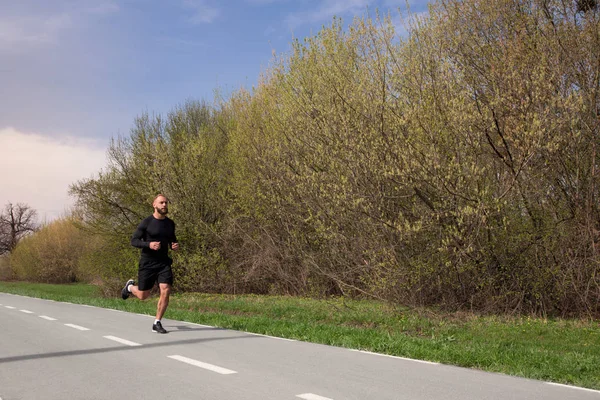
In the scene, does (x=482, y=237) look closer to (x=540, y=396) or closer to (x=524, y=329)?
(x=524, y=329)

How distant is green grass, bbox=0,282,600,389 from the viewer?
276 inches

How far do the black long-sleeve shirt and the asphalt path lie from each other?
129 cm

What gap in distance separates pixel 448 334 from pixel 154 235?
4999 mm

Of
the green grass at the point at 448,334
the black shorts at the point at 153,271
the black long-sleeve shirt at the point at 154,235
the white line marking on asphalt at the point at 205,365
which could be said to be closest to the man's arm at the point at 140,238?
the black long-sleeve shirt at the point at 154,235

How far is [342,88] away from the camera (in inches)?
572

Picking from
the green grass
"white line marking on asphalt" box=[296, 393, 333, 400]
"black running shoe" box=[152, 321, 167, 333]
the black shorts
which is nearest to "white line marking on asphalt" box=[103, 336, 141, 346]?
"black running shoe" box=[152, 321, 167, 333]

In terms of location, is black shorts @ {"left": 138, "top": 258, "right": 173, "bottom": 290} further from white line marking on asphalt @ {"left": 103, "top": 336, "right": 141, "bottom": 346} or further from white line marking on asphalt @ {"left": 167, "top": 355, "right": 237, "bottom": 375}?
white line marking on asphalt @ {"left": 167, "top": 355, "right": 237, "bottom": 375}

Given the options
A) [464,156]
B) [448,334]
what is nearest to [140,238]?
[448,334]

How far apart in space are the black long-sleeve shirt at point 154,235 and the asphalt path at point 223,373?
1289 mm

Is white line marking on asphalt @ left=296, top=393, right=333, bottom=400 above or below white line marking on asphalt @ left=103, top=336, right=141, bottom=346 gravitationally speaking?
below

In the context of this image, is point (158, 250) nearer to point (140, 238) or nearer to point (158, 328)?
point (140, 238)

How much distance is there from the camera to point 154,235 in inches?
389

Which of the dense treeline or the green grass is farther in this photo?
the dense treeline

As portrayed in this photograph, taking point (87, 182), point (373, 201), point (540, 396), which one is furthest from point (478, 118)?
point (87, 182)
